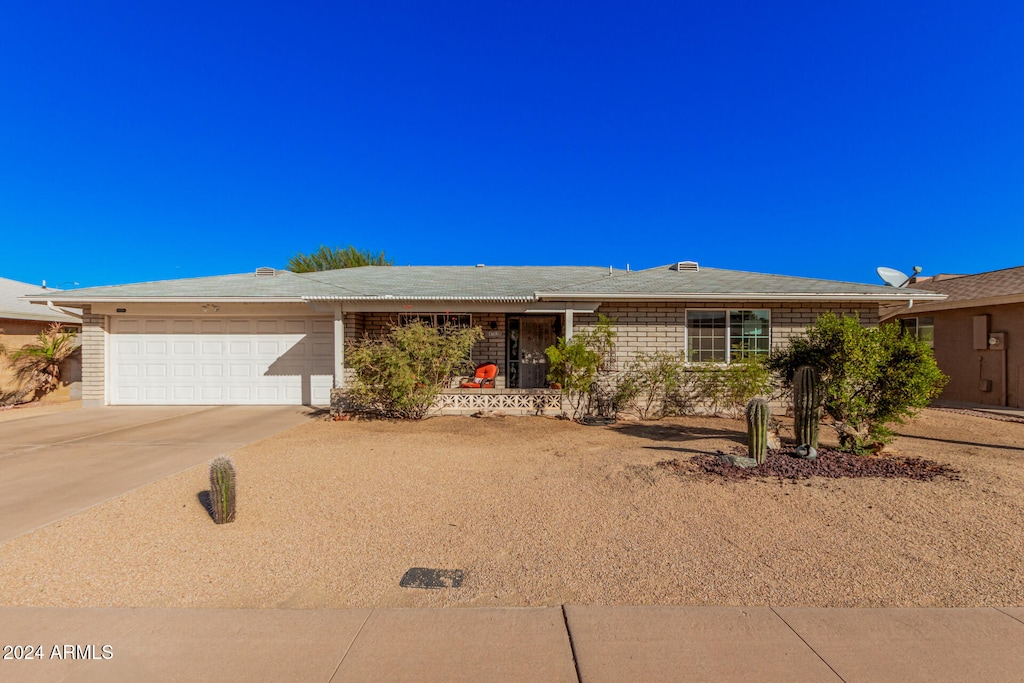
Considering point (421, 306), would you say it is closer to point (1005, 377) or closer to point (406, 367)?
point (406, 367)

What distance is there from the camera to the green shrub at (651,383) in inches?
440

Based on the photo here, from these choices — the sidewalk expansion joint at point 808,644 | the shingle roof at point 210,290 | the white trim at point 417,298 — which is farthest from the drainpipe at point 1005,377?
the shingle roof at point 210,290

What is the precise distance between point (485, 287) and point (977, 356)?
44.8 feet

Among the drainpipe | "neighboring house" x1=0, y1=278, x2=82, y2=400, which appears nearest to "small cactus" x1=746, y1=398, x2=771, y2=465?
the drainpipe

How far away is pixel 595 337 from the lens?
11.1 meters

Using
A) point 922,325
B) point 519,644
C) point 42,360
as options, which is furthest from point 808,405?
point 42,360

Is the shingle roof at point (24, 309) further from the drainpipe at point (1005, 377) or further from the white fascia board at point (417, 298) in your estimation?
the drainpipe at point (1005, 377)

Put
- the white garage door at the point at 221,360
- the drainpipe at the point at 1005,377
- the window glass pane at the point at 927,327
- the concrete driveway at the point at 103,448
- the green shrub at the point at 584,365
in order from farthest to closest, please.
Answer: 1. the window glass pane at the point at 927,327
2. the white garage door at the point at 221,360
3. the drainpipe at the point at 1005,377
4. the green shrub at the point at 584,365
5. the concrete driveway at the point at 103,448

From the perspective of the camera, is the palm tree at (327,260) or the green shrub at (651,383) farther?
the palm tree at (327,260)

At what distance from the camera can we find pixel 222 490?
4496 mm

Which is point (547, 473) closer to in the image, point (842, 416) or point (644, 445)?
point (644, 445)

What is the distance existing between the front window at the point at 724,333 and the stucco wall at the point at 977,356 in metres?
5.64

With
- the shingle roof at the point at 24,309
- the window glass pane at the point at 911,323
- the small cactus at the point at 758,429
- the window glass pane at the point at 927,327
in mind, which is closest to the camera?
the small cactus at the point at 758,429

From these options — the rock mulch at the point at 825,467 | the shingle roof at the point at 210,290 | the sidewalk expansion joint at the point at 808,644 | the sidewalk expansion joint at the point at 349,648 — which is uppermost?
the shingle roof at the point at 210,290
